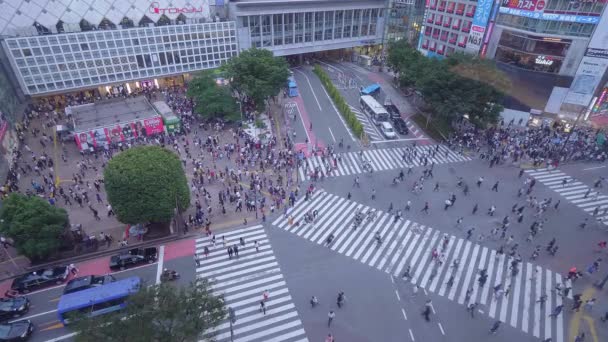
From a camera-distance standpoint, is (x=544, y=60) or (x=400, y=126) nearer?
(x=544, y=60)

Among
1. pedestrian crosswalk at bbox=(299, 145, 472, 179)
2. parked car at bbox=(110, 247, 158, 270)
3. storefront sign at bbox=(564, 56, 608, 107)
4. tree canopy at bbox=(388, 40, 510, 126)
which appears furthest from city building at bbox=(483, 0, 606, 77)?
parked car at bbox=(110, 247, 158, 270)

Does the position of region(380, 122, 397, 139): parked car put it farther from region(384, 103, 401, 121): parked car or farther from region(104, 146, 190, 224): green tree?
region(104, 146, 190, 224): green tree

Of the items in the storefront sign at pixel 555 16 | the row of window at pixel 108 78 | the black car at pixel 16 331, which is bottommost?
the black car at pixel 16 331

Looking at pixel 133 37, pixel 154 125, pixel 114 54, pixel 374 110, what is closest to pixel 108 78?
pixel 114 54

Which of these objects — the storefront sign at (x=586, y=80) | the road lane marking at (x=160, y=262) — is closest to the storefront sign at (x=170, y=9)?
the road lane marking at (x=160, y=262)

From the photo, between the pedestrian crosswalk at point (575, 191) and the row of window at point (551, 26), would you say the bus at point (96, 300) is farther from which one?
the row of window at point (551, 26)

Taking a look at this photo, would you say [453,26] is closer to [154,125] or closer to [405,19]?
[405,19]

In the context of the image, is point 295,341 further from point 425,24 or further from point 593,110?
point 425,24
